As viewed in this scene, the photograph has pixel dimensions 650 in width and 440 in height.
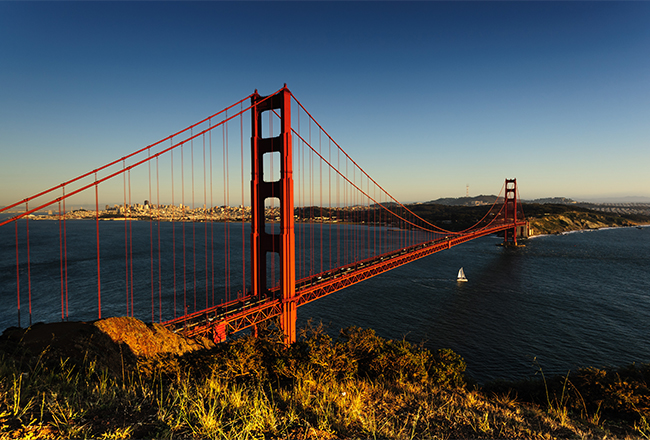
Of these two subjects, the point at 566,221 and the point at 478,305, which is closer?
the point at 478,305

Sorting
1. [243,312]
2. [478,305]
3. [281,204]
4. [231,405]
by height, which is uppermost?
[281,204]

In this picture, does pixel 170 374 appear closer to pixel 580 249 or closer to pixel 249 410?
pixel 249 410

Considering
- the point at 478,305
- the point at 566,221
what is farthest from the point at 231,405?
the point at 566,221

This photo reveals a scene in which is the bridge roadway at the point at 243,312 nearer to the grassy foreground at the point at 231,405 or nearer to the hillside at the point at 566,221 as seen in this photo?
the grassy foreground at the point at 231,405

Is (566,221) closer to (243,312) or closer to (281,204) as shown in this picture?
(281,204)

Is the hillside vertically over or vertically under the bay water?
over

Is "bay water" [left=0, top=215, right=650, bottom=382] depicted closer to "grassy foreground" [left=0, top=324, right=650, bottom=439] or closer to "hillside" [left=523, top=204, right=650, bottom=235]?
"grassy foreground" [left=0, top=324, right=650, bottom=439]

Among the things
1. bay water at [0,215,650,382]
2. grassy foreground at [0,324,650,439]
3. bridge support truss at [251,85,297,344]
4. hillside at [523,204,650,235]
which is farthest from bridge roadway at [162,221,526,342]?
hillside at [523,204,650,235]

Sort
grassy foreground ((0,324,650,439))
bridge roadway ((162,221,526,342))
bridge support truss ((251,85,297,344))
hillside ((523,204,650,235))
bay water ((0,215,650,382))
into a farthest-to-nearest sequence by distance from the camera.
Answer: hillside ((523,204,650,235)) → bay water ((0,215,650,382)) → bridge support truss ((251,85,297,344)) → bridge roadway ((162,221,526,342)) → grassy foreground ((0,324,650,439))
